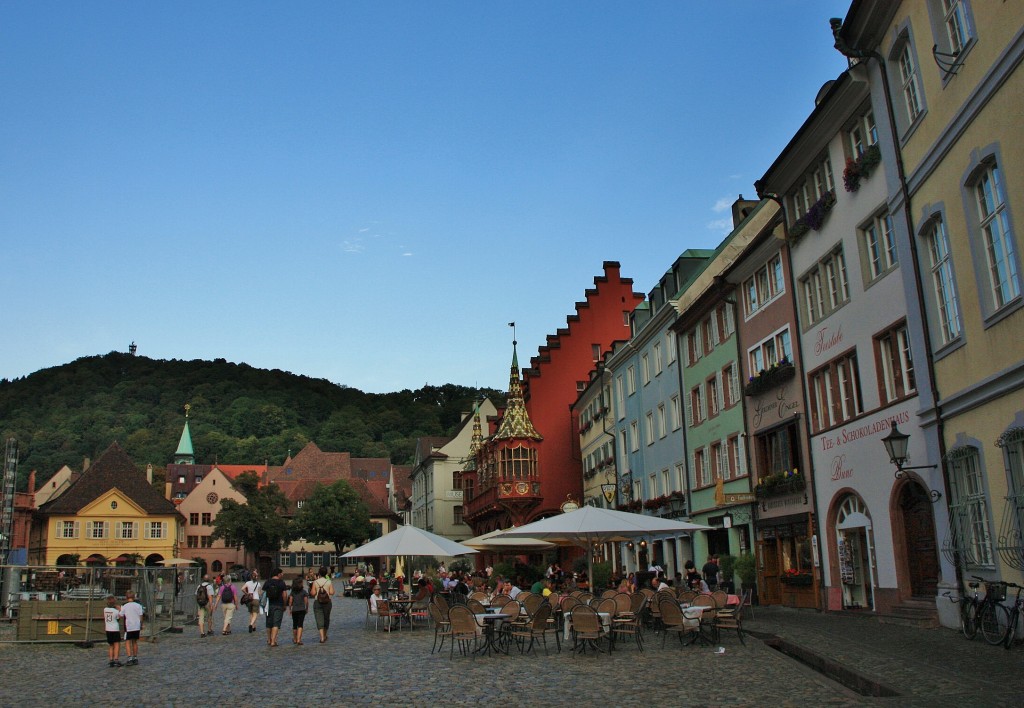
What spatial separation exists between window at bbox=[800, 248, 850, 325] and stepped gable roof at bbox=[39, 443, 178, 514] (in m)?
67.8

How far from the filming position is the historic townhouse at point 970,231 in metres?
13.9

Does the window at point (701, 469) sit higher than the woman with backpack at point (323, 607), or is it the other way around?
the window at point (701, 469)

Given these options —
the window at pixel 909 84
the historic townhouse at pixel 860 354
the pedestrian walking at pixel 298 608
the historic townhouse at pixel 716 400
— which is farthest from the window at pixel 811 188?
the pedestrian walking at pixel 298 608

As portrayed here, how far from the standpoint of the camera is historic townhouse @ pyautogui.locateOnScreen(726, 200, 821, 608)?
82.7 ft

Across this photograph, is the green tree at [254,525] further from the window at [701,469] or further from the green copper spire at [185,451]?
the window at [701,469]

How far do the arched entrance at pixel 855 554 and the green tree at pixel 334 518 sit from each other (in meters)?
56.3

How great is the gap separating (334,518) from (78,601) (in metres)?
51.7

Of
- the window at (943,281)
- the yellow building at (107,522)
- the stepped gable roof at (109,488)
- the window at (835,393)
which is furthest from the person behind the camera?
the stepped gable roof at (109,488)

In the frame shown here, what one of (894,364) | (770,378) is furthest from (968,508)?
(770,378)

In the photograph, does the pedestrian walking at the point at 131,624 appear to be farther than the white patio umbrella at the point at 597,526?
No

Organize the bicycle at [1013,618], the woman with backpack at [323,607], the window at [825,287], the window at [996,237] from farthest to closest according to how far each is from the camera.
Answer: the window at [825,287] → the woman with backpack at [323,607] → the window at [996,237] → the bicycle at [1013,618]

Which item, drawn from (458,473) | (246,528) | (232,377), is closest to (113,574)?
(458,473)

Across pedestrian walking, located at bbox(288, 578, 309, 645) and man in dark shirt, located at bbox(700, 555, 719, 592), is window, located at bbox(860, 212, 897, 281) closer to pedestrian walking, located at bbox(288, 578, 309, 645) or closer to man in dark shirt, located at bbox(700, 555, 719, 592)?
man in dark shirt, located at bbox(700, 555, 719, 592)

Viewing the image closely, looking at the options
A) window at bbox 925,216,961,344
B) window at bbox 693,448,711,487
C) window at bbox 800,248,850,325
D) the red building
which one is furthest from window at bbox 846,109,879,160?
the red building
